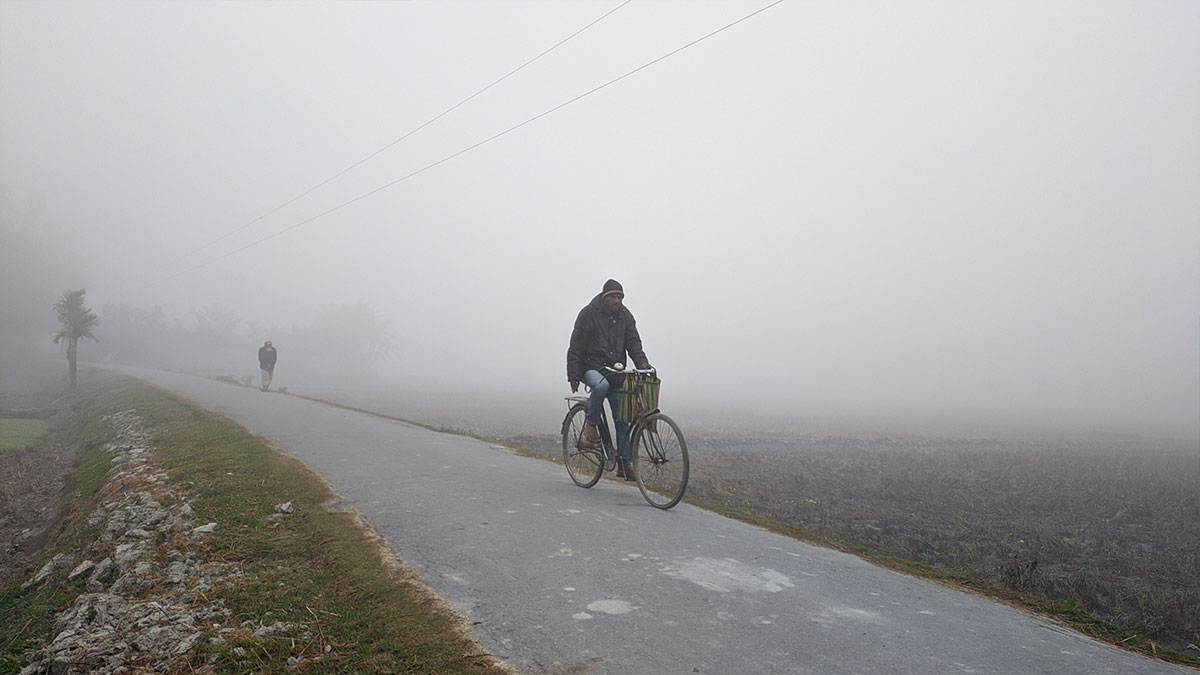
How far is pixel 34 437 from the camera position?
14914mm

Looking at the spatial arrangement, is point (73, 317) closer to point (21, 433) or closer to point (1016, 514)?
point (21, 433)

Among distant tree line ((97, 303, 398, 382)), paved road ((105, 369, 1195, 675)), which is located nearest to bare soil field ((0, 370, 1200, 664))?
paved road ((105, 369, 1195, 675))

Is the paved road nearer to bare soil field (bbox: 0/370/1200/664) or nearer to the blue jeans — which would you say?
the blue jeans

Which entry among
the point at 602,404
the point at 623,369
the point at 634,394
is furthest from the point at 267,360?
the point at 634,394

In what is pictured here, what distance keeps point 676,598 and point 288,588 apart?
2474 millimetres

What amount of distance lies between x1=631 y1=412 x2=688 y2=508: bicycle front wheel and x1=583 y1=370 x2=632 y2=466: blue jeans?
18 centimetres

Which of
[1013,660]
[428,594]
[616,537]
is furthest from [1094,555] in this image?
[428,594]

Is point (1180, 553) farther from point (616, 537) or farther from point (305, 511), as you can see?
point (305, 511)

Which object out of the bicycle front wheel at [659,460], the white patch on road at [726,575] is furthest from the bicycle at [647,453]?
the white patch on road at [726,575]

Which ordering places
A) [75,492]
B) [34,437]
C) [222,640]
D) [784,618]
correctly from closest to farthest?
[222,640]
[784,618]
[75,492]
[34,437]

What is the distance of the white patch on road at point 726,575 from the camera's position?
401 centimetres

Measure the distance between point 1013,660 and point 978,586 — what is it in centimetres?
192

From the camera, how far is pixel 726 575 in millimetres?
4242

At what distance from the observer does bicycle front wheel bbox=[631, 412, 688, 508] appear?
20.4 feet
